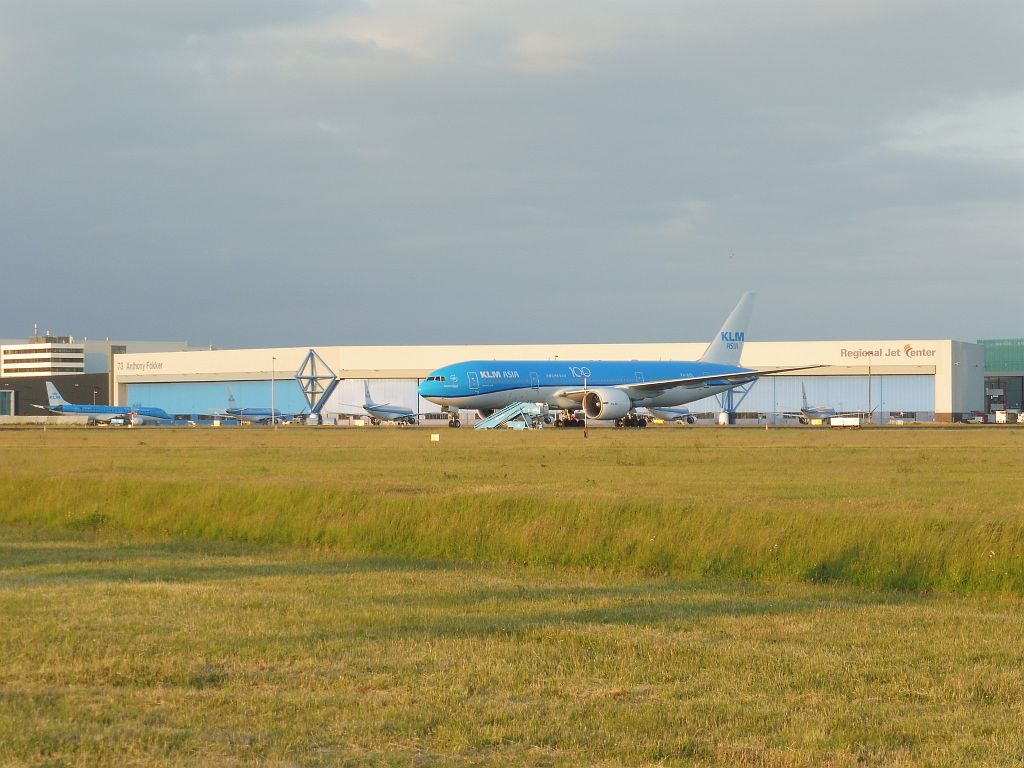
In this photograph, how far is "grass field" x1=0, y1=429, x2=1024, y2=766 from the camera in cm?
832

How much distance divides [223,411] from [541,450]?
101924 millimetres

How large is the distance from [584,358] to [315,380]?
31636 millimetres

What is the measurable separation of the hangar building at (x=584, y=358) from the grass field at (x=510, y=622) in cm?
10999

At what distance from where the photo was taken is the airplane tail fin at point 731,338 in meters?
101

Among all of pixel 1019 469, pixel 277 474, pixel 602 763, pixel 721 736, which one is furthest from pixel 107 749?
pixel 1019 469

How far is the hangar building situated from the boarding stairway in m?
56.9

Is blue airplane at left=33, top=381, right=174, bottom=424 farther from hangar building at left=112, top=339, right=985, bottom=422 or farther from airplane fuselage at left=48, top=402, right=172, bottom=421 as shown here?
hangar building at left=112, top=339, right=985, bottom=422

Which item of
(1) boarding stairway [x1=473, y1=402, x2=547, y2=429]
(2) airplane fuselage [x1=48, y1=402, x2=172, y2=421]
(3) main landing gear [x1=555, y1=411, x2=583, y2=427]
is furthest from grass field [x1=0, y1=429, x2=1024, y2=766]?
(2) airplane fuselage [x1=48, y1=402, x2=172, y2=421]

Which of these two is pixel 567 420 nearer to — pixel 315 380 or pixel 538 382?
pixel 538 382

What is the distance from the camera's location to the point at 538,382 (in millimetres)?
81938

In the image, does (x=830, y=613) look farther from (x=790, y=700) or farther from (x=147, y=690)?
(x=147, y=690)

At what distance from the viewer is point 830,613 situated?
13906 mm

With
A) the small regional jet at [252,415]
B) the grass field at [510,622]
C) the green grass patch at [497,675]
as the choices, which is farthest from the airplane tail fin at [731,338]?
the green grass patch at [497,675]

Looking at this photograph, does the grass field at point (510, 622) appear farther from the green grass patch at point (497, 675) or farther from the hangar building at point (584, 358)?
the hangar building at point (584, 358)
